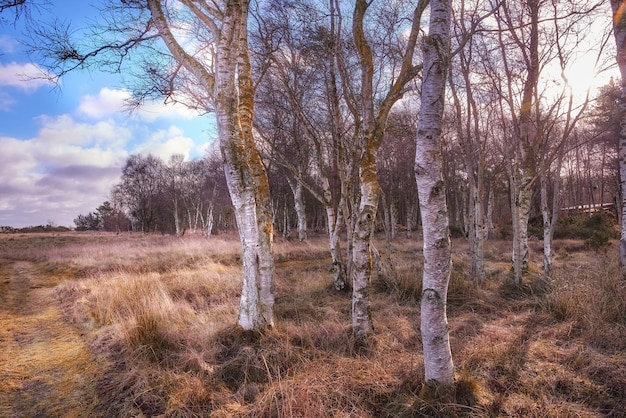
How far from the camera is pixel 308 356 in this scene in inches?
146

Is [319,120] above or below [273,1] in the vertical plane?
below

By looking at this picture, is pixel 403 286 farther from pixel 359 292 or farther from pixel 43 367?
pixel 43 367

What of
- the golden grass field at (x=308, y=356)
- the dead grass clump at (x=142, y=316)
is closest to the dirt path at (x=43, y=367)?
the golden grass field at (x=308, y=356)

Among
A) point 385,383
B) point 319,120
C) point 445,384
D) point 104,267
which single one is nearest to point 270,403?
point 385,383

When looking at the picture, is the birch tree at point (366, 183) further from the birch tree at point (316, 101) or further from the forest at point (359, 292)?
the birch tree at point (316, 101)

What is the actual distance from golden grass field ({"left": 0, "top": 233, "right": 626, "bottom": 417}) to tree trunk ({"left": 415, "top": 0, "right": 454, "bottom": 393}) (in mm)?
549

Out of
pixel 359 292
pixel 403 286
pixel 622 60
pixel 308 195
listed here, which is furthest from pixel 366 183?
pixel 308 195

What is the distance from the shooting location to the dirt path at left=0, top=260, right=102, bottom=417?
317 cm

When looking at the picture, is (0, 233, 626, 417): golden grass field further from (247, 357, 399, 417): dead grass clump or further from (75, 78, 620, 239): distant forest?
(75, 78, 620, 239): distant forest

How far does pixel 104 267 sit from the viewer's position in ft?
37.7

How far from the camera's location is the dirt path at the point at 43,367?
3172 millimetres

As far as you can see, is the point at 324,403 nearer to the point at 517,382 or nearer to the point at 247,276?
the point at 517,382

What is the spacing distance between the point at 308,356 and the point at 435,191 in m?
2.52

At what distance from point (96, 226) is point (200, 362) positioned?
6536 centimetres
